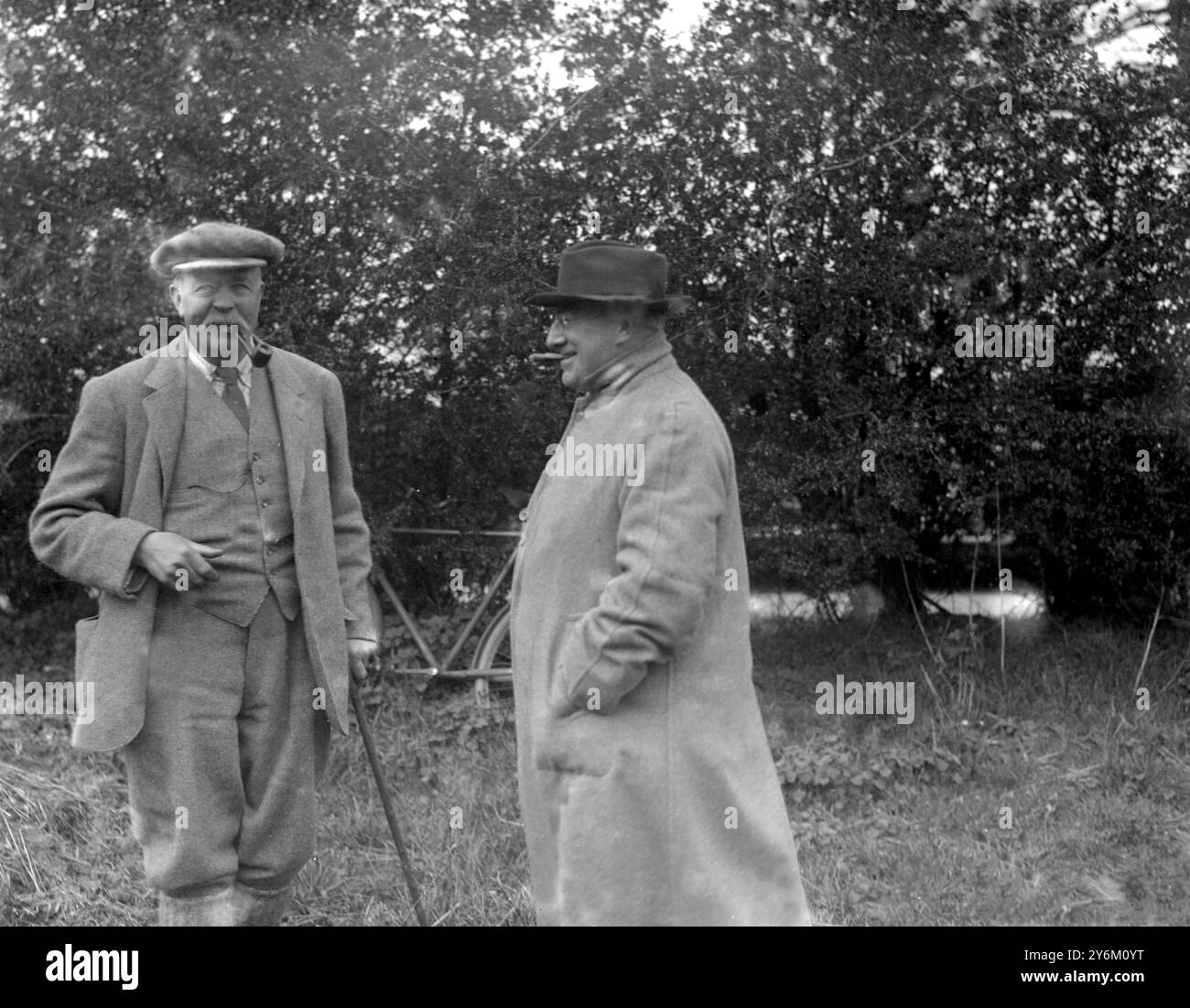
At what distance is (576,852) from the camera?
3.21m

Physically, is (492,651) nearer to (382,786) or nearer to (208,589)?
(382,786)

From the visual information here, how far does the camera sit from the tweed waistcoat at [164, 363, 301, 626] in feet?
12.7

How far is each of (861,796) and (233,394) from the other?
3.26 metres

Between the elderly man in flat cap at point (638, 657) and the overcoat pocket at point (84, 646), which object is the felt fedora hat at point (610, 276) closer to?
the elderly man in flat cap at point (638, 657)

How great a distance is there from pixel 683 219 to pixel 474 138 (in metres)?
1.00

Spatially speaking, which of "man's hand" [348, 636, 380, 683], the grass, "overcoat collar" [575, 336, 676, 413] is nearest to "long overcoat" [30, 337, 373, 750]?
"man's hand" [348, 636, 380, 683]

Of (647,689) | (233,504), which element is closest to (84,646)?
(233,504)

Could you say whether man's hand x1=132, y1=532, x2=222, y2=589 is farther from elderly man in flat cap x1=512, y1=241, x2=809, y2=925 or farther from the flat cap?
elderly man in flat cap x1=512, y1=241, x2=809, y2=925

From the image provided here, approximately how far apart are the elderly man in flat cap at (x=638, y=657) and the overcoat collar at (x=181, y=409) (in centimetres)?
88

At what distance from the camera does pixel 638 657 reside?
3.12 m

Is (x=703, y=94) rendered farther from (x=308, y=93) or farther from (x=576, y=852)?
(x=576, y=852)

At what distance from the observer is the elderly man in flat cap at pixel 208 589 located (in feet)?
12.4
